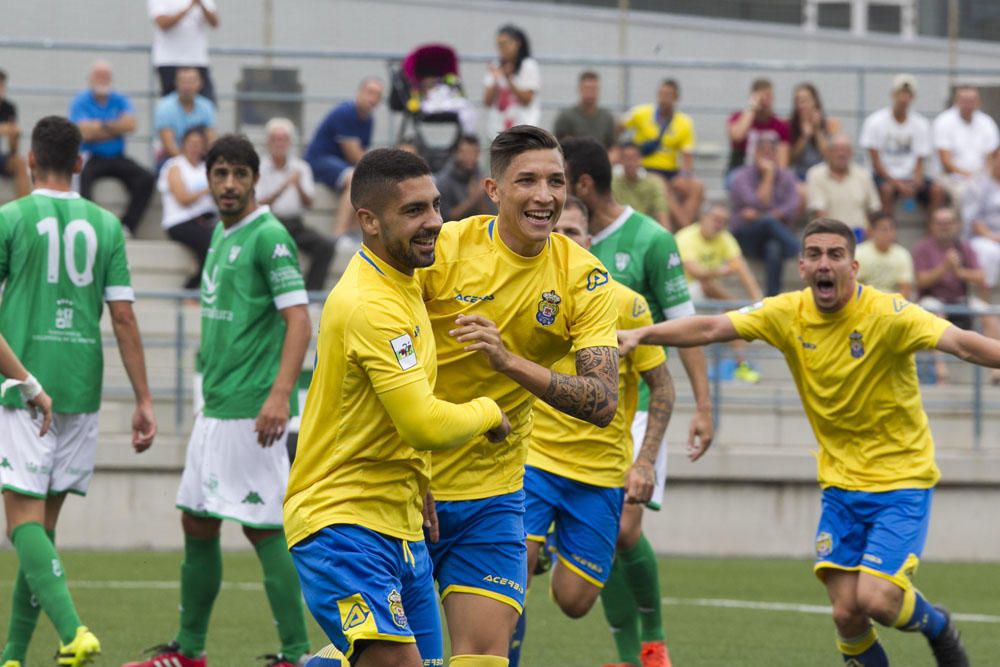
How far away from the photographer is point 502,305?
5.87m

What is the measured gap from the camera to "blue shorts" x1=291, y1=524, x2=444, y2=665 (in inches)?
206

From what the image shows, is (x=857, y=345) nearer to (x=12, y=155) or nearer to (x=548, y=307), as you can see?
(x=548, y=307)

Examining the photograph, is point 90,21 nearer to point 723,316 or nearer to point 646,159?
point 646,159

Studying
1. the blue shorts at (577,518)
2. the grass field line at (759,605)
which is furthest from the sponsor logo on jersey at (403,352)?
the grass field line at (759,605)

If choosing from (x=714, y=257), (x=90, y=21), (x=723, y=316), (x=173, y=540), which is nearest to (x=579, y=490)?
(x=723, y=316)

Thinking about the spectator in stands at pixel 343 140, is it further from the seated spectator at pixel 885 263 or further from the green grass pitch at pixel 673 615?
the seated spectator at pixel 885 263

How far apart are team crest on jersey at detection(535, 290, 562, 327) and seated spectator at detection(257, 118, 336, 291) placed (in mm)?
9985

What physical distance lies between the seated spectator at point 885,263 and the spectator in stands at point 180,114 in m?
6.52

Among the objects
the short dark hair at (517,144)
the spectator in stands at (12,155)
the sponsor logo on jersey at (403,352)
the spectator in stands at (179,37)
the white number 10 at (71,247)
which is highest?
the spectator in stands at (179,37)

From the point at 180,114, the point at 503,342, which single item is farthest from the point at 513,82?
the point at 503,342

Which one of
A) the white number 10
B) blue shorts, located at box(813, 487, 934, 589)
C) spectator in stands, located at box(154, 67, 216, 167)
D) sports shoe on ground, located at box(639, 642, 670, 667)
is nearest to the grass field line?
sports shoe on ground, located at box(639, 642, 670, 667)

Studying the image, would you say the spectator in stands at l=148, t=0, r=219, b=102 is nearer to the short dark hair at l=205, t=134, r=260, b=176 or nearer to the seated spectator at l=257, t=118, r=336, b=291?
the seated spectator at l=257, t=118, r=336, b=291

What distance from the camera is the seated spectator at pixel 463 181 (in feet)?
51.2

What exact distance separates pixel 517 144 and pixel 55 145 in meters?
2.89
